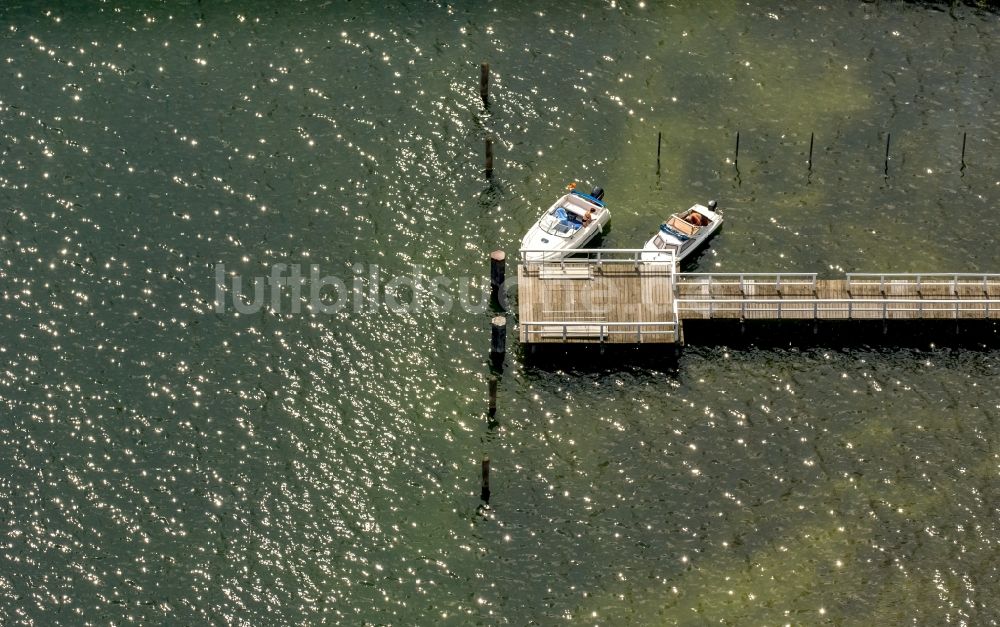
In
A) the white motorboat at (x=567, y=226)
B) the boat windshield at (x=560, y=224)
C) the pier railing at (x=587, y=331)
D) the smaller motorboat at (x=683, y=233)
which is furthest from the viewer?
the boat windshield at (x=560, y=224)

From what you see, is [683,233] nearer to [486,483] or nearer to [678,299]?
[678,299]

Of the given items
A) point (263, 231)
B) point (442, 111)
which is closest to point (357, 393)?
point (263, 231)

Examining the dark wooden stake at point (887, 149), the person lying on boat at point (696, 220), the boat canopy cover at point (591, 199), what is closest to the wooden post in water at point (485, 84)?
the boat canopy cover at point (591, 199)

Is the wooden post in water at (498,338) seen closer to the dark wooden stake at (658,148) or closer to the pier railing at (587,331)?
the pier railing at (587,331)

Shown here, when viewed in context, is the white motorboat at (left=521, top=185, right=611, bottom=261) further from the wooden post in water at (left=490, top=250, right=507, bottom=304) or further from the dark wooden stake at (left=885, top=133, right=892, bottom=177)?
the dark wooden stake at (left=885, top=133, right=892, bottom=177)

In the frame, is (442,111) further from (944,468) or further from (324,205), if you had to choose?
(944,468)

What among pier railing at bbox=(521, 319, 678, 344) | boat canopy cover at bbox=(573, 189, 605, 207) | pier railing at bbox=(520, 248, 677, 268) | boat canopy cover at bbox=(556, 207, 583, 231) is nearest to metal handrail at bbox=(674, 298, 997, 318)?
pier railing at bbox=(521, 319, 678, 344)
